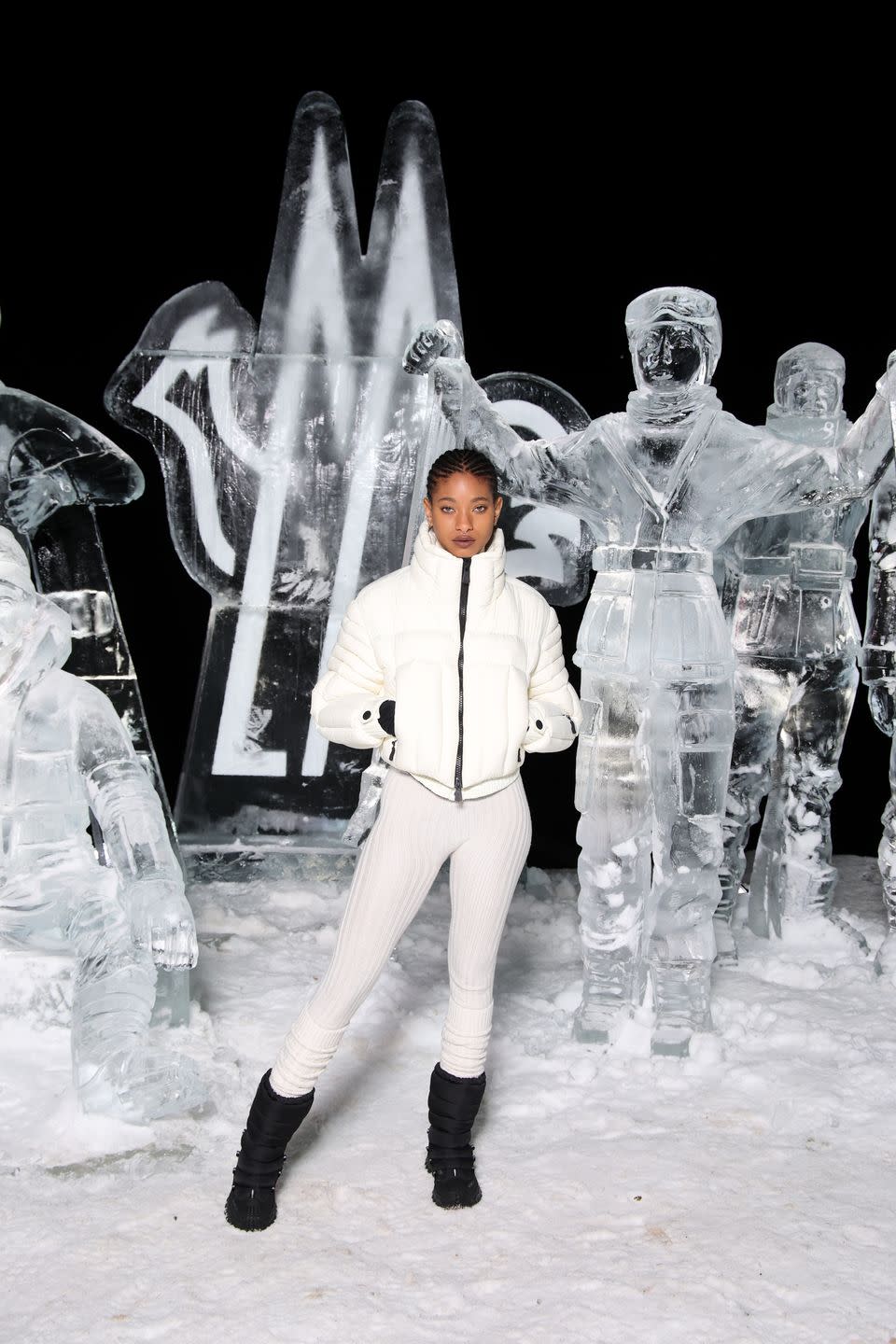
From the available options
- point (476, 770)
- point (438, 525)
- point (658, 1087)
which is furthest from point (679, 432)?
point (658, 1087)

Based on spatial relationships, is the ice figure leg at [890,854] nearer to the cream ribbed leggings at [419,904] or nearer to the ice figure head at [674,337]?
the ice figure head at [674,337]

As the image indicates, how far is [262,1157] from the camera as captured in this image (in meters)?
2.60

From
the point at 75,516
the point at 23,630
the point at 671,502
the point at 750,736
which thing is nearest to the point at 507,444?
the point at 671,502

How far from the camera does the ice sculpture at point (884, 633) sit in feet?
13.6

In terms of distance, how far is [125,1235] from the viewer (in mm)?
2574

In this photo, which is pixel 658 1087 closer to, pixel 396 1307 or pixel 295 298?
pixel 396 1307

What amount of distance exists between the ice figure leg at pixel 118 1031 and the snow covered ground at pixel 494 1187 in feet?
0.27

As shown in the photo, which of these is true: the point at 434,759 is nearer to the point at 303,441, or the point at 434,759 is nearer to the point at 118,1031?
the point at 118,1031

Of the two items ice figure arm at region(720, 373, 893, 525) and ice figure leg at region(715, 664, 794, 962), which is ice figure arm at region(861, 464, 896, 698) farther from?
ice figure arm at region(720, 373, 893, 525)

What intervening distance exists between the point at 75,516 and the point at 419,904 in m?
2.18

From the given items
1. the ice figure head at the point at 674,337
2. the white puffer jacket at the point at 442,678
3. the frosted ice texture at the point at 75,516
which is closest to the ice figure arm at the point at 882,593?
the ice figure head at the point at 674,337

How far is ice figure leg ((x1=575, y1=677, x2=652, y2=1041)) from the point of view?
3438mm

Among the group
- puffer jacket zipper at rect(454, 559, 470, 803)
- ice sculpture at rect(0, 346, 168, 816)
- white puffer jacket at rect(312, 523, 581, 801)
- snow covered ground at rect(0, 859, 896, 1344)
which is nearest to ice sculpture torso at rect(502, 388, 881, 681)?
white puffer jacket at rect(312, 523, 581, 801)

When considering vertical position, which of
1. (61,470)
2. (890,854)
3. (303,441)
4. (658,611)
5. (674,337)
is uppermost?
(674,337)
